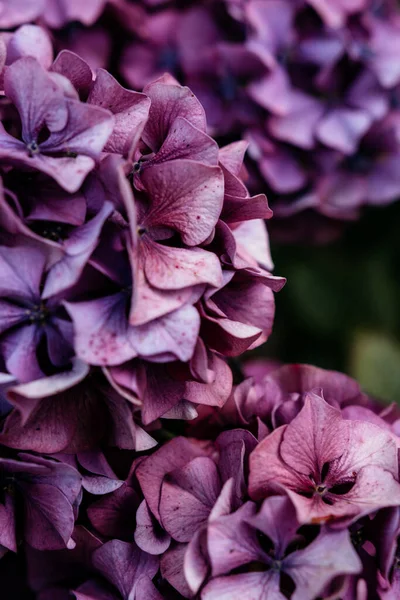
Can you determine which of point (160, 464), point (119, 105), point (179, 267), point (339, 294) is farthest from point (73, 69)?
point (339, 294)

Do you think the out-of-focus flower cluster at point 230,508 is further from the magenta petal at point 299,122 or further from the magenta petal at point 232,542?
the magenta petal at point 299,122

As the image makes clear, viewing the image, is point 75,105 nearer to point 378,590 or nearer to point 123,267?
point 123,267

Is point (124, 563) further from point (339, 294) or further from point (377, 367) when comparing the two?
point (339, 294)

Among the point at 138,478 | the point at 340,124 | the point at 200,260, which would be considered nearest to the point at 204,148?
the point at 200,260

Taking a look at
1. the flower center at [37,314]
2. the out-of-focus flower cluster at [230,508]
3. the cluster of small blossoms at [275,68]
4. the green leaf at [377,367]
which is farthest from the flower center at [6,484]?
the green leaf at [377,367]

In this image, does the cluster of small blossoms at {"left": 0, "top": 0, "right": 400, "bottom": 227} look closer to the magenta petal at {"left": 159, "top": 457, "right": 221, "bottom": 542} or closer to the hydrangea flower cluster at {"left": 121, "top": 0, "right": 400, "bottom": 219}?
the hydrangea flower cluster at {"left": 121, "top": 0, "right": 400, "bottom": 219}

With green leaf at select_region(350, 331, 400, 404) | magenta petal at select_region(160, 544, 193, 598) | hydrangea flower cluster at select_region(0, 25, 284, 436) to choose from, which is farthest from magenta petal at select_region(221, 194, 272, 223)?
green leaf at select_region(350, 331, 400, 404)

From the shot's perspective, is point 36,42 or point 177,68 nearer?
point 36,42
